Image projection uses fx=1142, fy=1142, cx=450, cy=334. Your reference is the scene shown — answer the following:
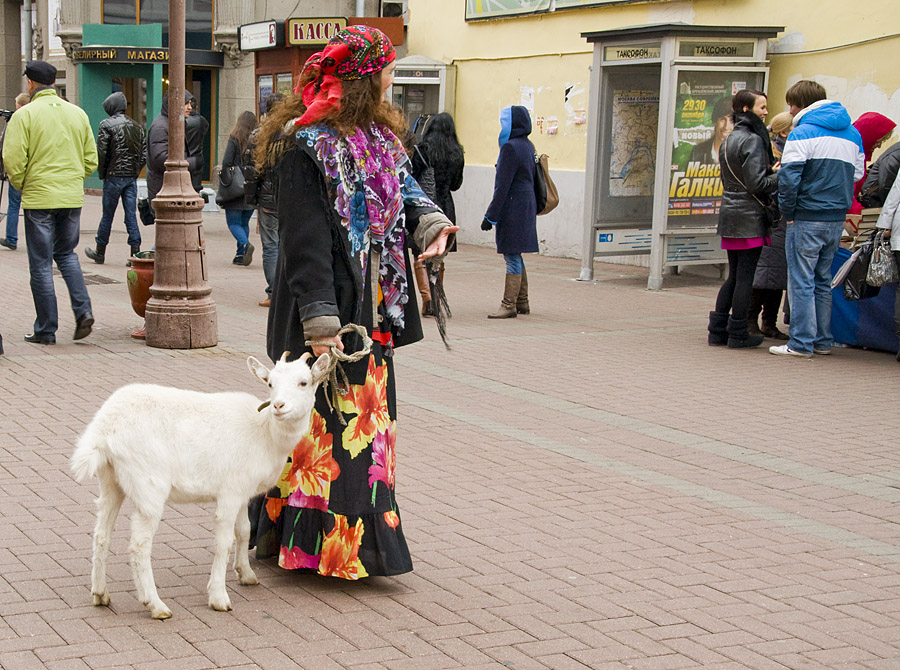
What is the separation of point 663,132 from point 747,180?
358 centimetres

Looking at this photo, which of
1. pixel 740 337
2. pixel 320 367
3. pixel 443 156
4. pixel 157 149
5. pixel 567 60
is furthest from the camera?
pixel 567 60

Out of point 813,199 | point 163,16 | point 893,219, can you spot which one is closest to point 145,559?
point 813,199

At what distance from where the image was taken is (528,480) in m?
5.80

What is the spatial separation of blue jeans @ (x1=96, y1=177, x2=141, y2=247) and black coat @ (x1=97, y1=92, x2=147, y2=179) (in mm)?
99

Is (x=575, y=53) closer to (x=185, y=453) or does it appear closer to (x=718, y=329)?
(x=718, y=329)

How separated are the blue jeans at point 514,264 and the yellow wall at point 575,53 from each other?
14.4 ft

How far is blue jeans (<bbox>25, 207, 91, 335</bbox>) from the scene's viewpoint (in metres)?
8.78

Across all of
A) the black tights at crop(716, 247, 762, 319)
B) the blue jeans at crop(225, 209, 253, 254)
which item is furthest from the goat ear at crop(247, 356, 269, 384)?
the blue jeans at crop(225, 209, 253, 254)

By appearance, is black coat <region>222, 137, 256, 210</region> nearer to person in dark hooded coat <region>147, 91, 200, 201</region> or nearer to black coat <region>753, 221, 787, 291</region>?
person in dark hooded coat <region>147, 91, 200, 201</region>

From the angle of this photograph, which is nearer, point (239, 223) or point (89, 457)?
point (89, 457)

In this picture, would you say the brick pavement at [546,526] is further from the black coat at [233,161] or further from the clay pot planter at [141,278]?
the black coat at [233,161]

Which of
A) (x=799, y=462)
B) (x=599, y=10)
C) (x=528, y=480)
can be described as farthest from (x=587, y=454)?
(x=599, y=10)

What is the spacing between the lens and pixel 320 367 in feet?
12.9

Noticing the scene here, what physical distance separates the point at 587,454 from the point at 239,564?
8.46 ft
